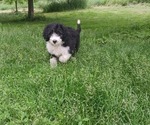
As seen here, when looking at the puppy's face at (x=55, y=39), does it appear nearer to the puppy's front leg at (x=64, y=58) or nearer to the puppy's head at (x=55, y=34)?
→ the puppy's head at (x=55, y=34)

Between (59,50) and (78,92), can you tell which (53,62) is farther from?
(78,92)

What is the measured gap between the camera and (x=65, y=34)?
8.33 metres

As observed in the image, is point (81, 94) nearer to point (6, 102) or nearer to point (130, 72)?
point (6, 102)

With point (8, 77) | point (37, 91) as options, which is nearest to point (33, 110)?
point (37, 91)

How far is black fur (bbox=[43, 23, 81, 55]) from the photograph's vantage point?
8109 millimetres

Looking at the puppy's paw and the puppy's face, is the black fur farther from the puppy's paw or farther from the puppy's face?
the puppy's paw

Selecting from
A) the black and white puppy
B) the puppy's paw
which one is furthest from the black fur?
the puppy's paw

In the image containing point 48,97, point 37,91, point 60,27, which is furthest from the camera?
point 60,27

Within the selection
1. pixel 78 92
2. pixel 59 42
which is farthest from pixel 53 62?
A: pixel 78 92

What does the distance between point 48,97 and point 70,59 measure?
9.48ft

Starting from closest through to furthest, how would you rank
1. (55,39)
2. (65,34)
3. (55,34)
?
(55,39), (55,34), (65,34)

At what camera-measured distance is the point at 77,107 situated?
17.5 feet

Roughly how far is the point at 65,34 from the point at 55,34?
299mm

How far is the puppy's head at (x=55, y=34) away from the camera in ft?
26.3
